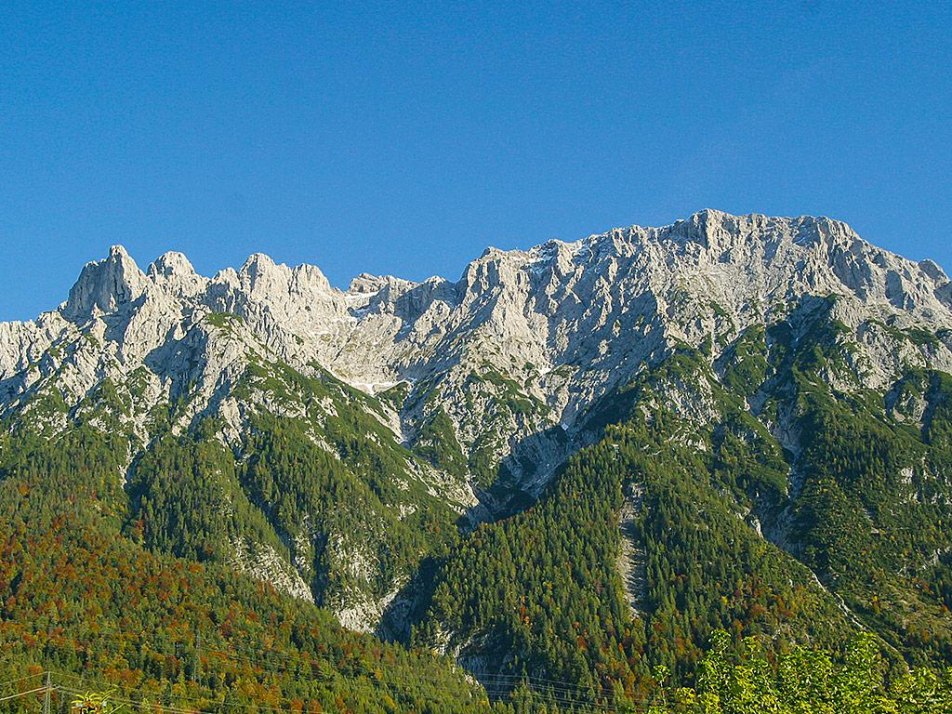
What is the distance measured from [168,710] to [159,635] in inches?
1375

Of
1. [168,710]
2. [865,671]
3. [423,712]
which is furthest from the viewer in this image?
[423,712]

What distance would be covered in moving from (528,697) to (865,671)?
108 meters

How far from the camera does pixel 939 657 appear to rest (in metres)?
196

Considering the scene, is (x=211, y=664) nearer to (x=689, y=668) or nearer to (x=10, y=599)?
(x=10, y=599)

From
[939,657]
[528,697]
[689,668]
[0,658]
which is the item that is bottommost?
[0,658]

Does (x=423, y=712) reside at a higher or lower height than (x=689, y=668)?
lower

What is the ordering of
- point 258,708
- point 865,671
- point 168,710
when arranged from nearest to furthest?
point 865,671, point 168,710, point 258,708

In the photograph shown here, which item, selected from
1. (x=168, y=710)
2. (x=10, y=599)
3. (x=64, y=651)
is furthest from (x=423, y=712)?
(x=10, y=599)

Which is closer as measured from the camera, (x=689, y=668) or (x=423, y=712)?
(x=423, y=712)

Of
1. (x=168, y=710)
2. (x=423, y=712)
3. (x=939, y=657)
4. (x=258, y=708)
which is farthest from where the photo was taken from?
(x=939, y=657)

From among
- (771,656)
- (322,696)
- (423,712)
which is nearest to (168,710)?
(322,696)

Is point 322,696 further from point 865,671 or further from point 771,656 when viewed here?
point 865,671

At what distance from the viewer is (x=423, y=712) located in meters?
182

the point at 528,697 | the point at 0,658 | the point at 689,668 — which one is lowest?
the point at 0,658
